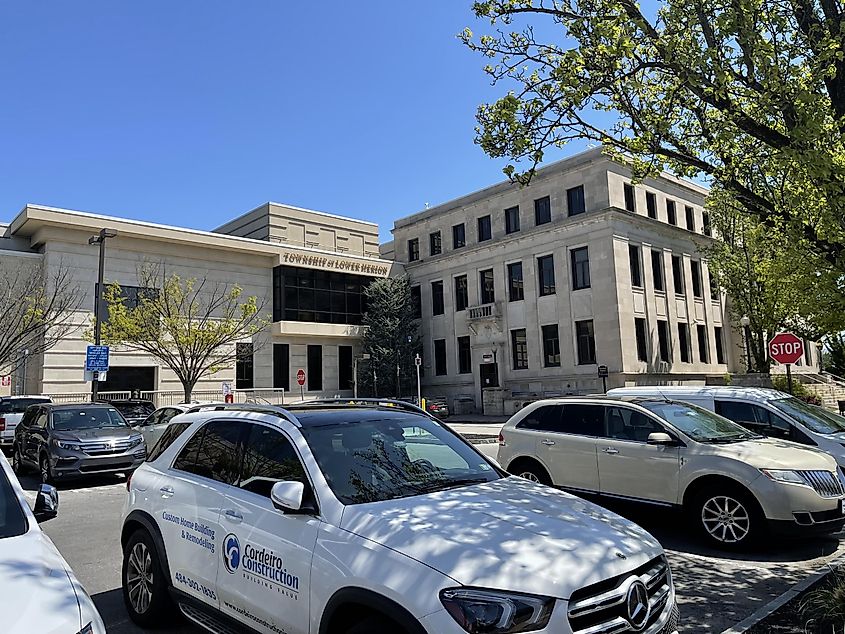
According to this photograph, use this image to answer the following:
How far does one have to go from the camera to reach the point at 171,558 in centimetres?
452

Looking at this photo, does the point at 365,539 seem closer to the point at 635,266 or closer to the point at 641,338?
the point at 641,338

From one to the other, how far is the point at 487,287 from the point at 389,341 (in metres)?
7.75

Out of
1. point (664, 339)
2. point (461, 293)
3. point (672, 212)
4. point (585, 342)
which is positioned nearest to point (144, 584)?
point (585, 342)

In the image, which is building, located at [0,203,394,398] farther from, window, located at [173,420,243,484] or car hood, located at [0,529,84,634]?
car hood, located at [0,529,84,634]

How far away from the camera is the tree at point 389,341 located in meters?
41.7

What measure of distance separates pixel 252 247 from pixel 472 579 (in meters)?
38.5

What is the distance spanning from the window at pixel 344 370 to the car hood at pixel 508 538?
40.3m

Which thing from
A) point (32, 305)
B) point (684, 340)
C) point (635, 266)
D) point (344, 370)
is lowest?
point (344, 370)

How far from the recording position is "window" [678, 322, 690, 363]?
39125 mm

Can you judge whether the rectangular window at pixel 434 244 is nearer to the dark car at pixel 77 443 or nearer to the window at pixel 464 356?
the window at pixel 464 356

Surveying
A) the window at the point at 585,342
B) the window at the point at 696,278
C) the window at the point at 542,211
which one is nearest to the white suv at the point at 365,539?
the window at the point at 585,342

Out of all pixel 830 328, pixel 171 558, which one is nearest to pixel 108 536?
pixel 171 558

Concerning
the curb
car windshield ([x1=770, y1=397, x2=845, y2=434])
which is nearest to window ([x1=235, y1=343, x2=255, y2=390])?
car windshield ([x1=770, y1=397, x2=845, y2=434])

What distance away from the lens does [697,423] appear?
8.08 metres
